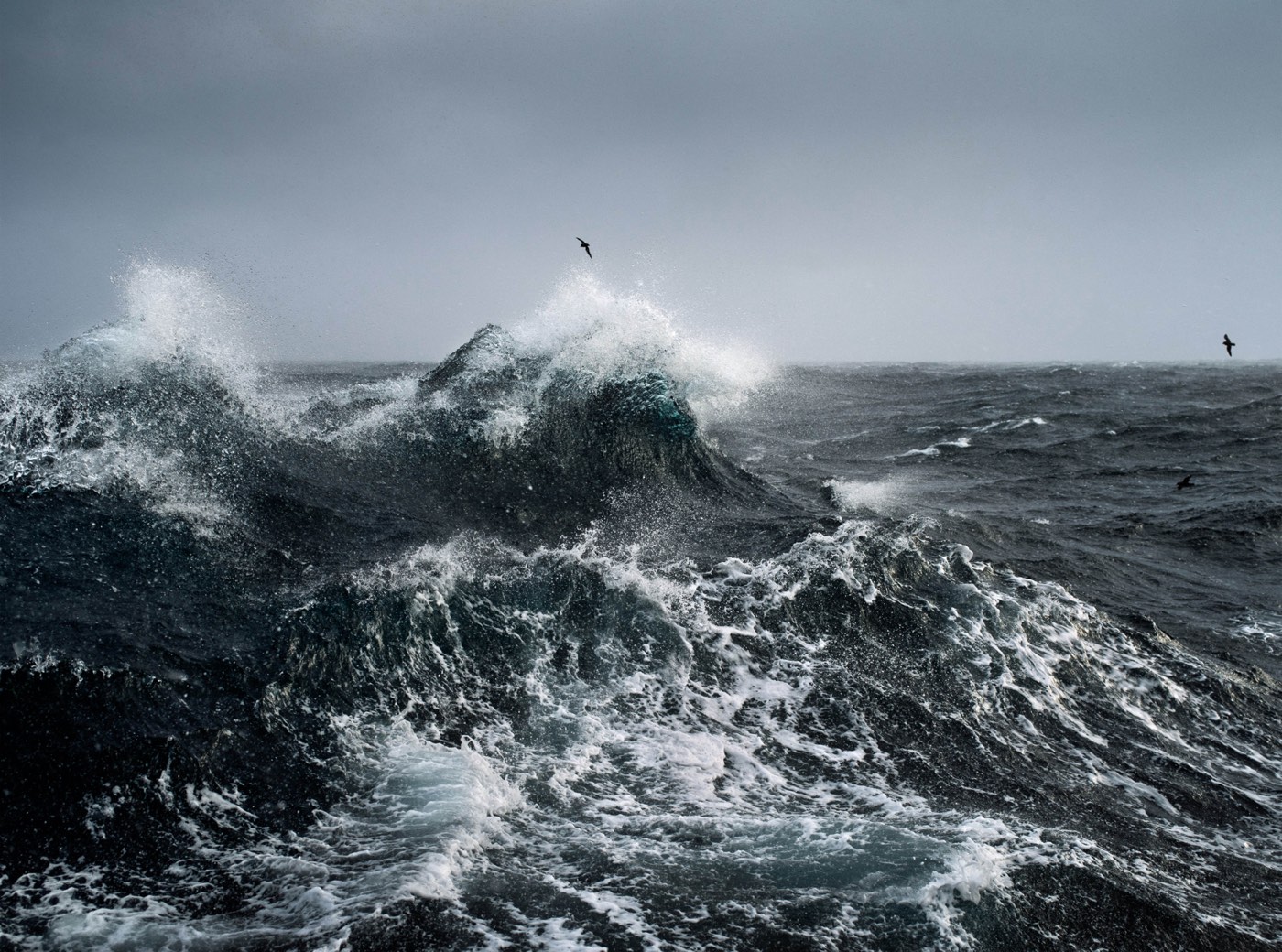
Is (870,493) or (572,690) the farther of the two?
(870,493)

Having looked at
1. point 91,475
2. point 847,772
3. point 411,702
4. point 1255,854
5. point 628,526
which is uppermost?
point 91,475

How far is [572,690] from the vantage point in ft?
22.0

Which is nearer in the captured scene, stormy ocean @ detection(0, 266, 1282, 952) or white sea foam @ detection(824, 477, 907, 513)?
stormy ocean @ detection(0, 266, 1282, 952)

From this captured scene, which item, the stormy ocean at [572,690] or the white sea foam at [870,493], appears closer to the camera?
the stormy ocean at [572,690]

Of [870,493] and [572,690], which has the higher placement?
[870,493]

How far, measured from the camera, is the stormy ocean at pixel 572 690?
4242mm

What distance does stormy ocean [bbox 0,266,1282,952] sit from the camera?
4242 mm

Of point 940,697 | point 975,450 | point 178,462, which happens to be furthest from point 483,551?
point 975,450

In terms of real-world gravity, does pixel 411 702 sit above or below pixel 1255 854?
above

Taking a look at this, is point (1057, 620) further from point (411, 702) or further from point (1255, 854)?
point (411, 702)

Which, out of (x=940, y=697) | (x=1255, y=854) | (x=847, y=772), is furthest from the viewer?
(x=940, y=697)

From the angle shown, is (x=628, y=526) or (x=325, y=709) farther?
(x=628, y=526)

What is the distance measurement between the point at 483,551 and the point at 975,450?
586 inches

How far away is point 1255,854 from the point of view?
5.03 m
